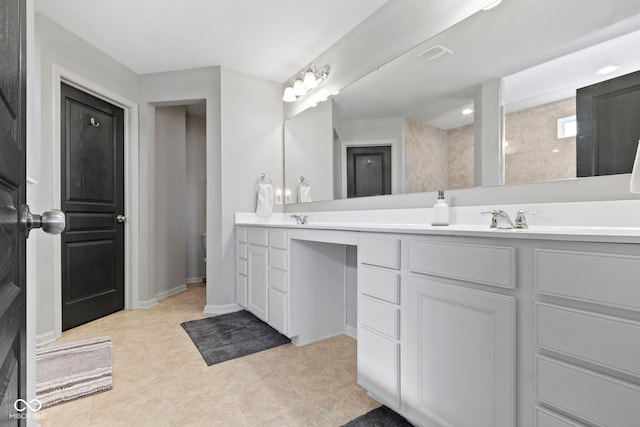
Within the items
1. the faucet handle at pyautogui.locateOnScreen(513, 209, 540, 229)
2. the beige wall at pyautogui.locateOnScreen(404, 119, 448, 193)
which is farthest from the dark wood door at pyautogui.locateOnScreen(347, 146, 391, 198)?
the faucet handle at pyautogui.locateOnScreen(513, 209, 540, 229)

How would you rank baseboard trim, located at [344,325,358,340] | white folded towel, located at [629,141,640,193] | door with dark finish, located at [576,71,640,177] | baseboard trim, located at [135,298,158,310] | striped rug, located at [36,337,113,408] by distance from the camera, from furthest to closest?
baseboard trim, located at [135,298,158,310], baseboard trim, located at [344,325,358,340], striped rug, located at [36,337,113,408], door with dark finish, located at [576,71,640,177], white folded towel, located at [629,141,640,193]

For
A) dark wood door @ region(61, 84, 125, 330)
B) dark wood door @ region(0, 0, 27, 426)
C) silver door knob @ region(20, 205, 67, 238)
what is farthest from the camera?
dark wood door @ region(61, 84, 125, 330)

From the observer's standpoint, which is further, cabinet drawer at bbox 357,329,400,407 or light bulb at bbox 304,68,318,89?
light bulb at bbox 304,68,318,89

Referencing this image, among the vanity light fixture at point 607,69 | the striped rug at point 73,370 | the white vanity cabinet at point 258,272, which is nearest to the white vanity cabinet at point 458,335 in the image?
the vanity light fixture at point 607,69

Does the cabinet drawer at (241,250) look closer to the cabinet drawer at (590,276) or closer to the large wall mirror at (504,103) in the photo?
the large wall mirror at (504,103)

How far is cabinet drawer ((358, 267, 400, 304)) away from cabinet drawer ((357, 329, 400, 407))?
0.61 ft

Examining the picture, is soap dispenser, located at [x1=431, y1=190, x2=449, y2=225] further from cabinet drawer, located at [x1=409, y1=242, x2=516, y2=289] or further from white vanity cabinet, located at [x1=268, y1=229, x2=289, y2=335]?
white vanity cabinet, located at [x1=268, y1=229, x2=289, y2=335]

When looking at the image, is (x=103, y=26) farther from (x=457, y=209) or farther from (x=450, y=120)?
(x=457, y=209)

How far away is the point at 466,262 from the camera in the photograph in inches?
40.1

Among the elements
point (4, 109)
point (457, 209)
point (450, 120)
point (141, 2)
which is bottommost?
point (457, 209)

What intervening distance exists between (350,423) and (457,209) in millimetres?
1168

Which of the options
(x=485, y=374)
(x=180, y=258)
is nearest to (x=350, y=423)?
(x=485, y=374)

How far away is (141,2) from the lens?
204 centimetres

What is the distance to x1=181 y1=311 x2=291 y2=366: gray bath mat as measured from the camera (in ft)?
6.51
